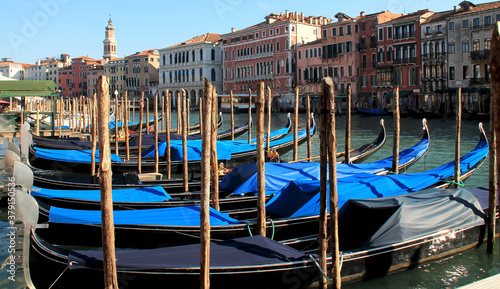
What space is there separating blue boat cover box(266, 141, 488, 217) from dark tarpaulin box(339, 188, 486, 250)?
500 millimetres

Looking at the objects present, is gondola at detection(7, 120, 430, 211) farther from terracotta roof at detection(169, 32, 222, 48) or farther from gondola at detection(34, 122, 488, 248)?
terracotta roof at detection(169, 32, 222, 48)

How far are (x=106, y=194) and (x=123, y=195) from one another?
8.22 ft

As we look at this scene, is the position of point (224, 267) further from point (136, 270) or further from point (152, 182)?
point (152, 182)

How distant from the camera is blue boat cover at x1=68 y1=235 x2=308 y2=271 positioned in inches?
131

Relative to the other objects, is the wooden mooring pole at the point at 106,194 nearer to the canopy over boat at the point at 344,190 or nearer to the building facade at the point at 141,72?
the canopy over boat at the point at 344,190

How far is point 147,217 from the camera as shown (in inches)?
179

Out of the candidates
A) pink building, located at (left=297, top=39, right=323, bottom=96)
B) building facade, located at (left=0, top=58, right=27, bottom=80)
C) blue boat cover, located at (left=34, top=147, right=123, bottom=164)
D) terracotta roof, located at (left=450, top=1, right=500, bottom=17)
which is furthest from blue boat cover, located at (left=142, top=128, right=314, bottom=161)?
building facade, located at (left=0, top=58, right=27, bottom=80)

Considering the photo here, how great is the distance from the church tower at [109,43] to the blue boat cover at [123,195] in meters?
51.8

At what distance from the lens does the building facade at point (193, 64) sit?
120 feet

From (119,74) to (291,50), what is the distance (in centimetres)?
2182

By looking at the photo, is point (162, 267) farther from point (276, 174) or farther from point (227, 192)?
point (276, 174)

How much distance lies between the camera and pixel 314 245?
4.30 metres

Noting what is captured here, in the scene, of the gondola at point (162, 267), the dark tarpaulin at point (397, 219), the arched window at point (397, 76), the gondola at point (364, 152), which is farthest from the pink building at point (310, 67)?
the gondola at point (162, 267)

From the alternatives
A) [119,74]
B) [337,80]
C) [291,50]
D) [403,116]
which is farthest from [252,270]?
[119,74]
